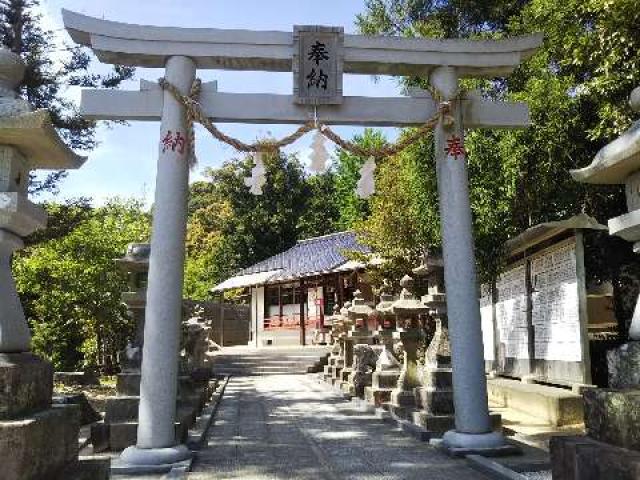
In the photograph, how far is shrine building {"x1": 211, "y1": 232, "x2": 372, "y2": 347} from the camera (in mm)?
29953

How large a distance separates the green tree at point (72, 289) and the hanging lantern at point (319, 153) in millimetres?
12438

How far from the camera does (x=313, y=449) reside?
7.30m

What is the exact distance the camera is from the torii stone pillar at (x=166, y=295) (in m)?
5.97

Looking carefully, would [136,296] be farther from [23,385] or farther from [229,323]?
[229,323]

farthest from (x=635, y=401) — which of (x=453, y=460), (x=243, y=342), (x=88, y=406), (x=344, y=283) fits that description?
(x=243, y=342)

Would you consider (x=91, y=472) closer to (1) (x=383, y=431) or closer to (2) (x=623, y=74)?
(1) (x=383, y=431)

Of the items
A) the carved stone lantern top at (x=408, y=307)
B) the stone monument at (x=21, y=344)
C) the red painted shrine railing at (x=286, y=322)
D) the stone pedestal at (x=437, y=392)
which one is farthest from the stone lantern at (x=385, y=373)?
the red painted shrine railing at (x=286, y=322)

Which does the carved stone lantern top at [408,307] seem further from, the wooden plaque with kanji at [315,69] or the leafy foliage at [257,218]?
the leafy foliage at [257,218]

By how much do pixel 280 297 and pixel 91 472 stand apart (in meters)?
30.7

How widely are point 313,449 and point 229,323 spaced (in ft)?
95.9

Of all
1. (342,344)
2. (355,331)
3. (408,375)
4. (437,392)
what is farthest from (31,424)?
(342,344)

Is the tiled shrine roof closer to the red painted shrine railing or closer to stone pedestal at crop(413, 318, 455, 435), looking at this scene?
the red painted shrine railing

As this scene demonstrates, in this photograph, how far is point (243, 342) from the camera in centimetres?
3681

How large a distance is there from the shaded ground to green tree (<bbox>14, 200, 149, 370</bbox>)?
8.36 meters
